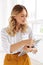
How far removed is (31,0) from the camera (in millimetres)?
2273

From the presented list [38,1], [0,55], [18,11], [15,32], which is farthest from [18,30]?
[0,55]

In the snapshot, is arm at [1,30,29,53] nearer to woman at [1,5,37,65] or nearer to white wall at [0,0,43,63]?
woman at [1,5,37,65]

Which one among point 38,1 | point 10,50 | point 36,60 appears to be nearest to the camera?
point 10,50

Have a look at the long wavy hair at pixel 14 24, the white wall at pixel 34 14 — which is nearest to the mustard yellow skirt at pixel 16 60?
the long wavy hair at pixel 14 24

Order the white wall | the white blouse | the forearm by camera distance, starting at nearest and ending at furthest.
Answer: the forearm → the white blouse → the white wall

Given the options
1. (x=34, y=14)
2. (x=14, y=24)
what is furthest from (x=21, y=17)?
(x=34, y=14)

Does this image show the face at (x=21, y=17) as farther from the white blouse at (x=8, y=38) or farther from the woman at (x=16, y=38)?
the white blouse at (x=8, y=38)

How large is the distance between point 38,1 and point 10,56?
104cm

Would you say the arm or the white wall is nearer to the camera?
the arm

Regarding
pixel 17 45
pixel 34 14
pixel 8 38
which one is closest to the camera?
pixel 17 45

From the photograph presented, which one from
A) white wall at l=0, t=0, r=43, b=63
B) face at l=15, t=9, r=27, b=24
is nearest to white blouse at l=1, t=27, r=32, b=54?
face at l=15, t=9, r=27, b=24

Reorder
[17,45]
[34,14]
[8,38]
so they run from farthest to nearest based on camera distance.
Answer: [34,14], [8,38], [17,45]

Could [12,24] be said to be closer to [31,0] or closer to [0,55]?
[31,0]

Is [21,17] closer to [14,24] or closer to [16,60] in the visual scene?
[14,24]
